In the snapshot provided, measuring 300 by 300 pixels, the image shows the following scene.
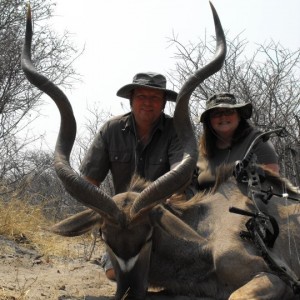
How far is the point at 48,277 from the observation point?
4734 millimetres

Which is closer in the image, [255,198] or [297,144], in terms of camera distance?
[255,198]

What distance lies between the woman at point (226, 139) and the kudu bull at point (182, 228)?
0.38 metres

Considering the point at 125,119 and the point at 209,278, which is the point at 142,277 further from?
the point at 125,119

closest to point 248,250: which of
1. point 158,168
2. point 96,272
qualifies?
point 158,168

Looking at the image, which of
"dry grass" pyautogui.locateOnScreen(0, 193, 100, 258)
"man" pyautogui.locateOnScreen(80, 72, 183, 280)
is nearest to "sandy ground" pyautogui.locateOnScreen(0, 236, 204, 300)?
"dry grass" pyautogui.locateOnScreen(0, 193, 100, 258)

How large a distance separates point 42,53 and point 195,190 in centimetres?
519

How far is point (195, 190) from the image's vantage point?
182 inches

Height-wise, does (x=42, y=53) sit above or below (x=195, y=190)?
above

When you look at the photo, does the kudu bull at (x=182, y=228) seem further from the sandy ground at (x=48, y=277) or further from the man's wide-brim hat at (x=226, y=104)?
the man's wide-brim hat at (x=226, y=104)

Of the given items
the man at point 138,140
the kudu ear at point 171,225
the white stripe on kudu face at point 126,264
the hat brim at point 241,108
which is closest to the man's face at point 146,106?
the man at point 138,140

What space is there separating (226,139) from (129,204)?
1.33m

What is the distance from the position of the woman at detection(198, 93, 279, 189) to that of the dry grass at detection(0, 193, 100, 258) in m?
1.98

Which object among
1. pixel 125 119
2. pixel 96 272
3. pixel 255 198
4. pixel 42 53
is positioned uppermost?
pixel 42 53

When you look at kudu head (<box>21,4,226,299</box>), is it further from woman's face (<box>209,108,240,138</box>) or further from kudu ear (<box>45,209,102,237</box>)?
woman's face (<box>209,108,240,138</box>)
